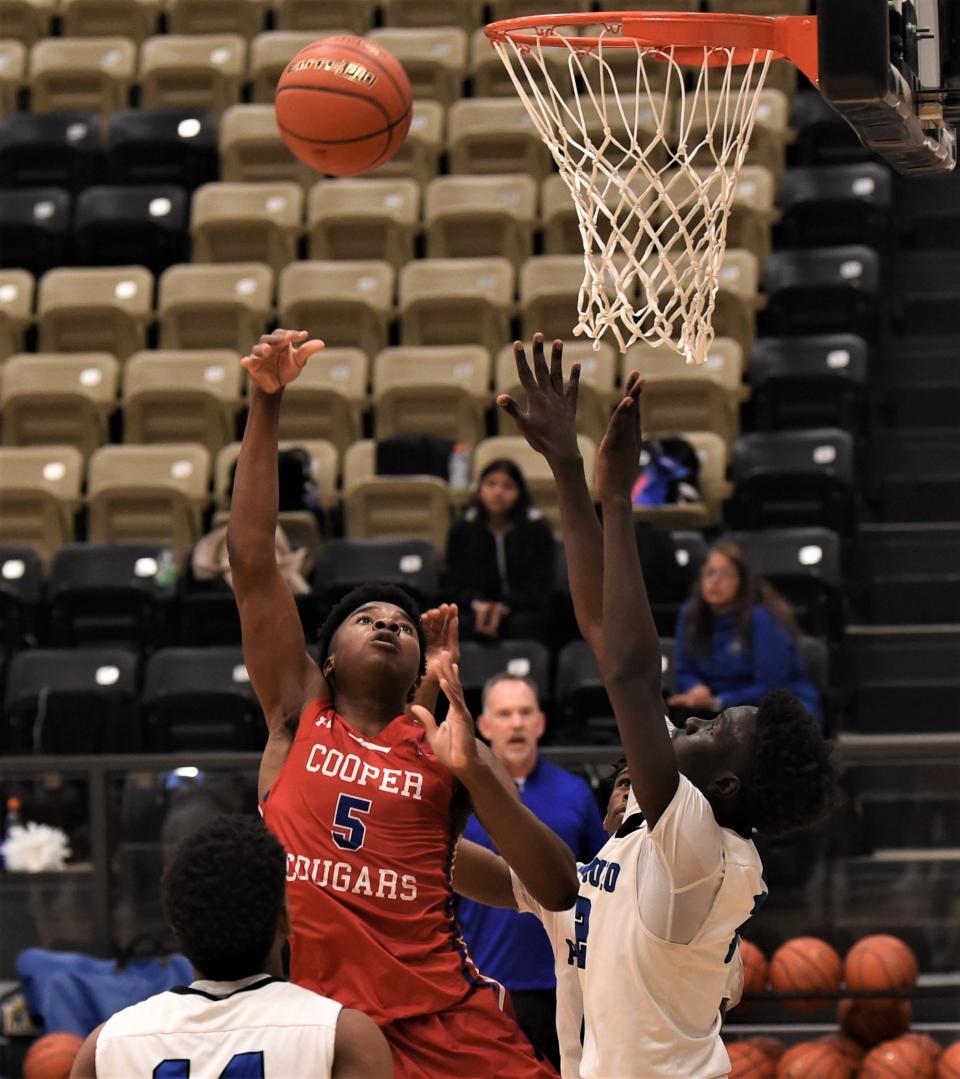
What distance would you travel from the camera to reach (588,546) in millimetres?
3461

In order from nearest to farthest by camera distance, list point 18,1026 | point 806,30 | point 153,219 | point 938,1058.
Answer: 1. point 806,30
2. point 938,1058
3. point 18,1026
4. point 153,219

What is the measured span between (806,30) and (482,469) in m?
4.61

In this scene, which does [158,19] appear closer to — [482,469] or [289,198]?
[289,198]

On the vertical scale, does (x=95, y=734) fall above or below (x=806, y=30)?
below

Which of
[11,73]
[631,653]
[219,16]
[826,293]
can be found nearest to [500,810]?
[631,653]

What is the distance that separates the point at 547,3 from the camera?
11234mm

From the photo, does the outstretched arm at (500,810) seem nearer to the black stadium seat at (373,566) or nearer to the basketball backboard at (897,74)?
the basketball backboard at (897,74)

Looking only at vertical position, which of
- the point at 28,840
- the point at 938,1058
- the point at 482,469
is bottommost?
the point at 938,1058

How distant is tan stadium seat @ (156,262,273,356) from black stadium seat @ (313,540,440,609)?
6.81 feet

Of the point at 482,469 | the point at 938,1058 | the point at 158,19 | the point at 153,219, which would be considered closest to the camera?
the point at 938,1058

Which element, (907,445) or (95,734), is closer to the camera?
(95,734)

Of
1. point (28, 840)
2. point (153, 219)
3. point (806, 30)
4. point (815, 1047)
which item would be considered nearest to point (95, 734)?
point (28, 840)

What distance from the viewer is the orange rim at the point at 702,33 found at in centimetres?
418

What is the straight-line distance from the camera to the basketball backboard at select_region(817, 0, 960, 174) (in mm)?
3613
